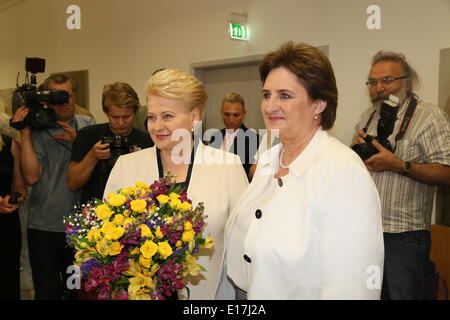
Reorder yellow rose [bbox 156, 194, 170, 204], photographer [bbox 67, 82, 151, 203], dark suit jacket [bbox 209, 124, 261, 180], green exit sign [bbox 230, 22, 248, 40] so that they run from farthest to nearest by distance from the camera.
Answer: green exit sign [bbox 230, 22, 248, 40]
dark suit jacket [bbox 209, 124, 261, 180]
photographer [bbox 67, 82, 151, 203]
yellow rose [bbox 156, 194, 170, 204]

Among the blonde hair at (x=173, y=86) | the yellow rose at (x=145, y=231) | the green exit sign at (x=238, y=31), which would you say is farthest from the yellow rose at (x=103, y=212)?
the green exit sign at (x=238, y=31)

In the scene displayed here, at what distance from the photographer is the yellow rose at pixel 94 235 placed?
1.20 m

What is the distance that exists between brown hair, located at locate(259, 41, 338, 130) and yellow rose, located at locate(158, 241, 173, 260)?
73 centimetres

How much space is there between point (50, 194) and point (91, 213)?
1545mm

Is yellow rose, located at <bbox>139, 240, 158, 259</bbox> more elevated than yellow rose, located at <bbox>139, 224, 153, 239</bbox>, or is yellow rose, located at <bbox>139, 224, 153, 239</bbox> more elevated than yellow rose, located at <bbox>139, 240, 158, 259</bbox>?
yellow rose, located at <bbox>139, 224, 153, 239</bbox>

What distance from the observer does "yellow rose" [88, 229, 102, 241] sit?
3.92 feet

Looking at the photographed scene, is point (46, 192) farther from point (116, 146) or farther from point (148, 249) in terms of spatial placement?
point (148, 249)

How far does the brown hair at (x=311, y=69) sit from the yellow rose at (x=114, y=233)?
0.80m

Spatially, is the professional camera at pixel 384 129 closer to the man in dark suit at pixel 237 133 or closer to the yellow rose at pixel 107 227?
the man in dark suit at pixel 237 133

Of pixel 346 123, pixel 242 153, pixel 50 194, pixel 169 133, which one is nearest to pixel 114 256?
pixel 169 133

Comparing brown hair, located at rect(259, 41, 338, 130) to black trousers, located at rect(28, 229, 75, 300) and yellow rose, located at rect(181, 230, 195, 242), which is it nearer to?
yellow rose, located at rect(181, 230, 195, 242)

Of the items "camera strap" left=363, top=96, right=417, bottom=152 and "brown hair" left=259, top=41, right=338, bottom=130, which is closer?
"brown hair" left=259, top=41, right=338, bottom=130

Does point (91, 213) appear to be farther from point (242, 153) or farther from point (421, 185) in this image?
point (242, 153)

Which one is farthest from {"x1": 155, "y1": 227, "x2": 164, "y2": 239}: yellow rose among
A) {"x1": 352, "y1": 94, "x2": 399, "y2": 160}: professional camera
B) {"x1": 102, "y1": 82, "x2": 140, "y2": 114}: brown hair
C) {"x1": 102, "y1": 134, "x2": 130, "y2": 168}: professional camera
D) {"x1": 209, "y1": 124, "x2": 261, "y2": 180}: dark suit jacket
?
{"x1": 209, "y1": 124, "x2": 261, "y2": 180}: dark suit jacket
